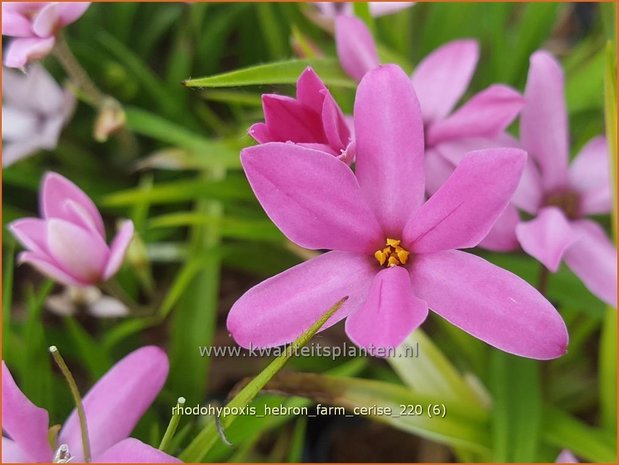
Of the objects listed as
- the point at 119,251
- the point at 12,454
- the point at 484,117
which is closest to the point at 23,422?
the point at 12,454

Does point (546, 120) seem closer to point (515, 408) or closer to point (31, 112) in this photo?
point (515, 408)

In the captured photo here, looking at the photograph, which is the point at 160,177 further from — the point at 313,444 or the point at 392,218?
the point at 392,218

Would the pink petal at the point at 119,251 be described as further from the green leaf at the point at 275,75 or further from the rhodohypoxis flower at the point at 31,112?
the rhodohypoxis flower at the point at 31,112

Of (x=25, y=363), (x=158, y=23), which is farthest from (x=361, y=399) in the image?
(x=158, y=23)

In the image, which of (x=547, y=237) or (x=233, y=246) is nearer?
(x=547, y=237)

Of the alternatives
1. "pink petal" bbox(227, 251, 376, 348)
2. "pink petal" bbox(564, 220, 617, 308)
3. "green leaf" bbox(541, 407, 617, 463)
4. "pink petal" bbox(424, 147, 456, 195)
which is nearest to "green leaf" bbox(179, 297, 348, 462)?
"pink petal" bbox(227, 251, 376, 348)

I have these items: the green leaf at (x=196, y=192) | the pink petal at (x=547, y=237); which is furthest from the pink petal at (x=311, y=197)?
the green leaf at (x=196, y=192)
